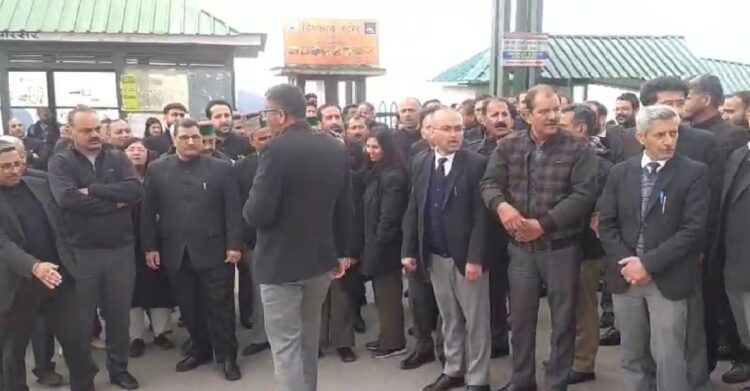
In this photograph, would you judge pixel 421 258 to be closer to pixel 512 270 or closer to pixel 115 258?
→ pixel 512 270

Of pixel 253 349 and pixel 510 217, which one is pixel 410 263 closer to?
pixel 510 217

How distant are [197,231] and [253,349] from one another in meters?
1.12

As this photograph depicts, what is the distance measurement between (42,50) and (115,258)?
5413 millimetres

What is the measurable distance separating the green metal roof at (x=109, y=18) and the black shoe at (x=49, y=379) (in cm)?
516

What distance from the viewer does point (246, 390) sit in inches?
173

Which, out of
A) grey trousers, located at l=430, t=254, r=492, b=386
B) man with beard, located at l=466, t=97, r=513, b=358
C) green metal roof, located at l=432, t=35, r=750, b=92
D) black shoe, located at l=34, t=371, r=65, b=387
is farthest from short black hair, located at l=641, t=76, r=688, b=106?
green metal roof, located at l=432, t=35, r=750, b=92

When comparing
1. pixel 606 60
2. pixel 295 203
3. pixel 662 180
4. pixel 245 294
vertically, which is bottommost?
pixel 245 294

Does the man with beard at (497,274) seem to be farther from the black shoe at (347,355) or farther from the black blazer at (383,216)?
the black shoe at (347,355)

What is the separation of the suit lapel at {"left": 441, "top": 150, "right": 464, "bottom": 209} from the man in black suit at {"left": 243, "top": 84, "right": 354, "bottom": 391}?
2.32 feet

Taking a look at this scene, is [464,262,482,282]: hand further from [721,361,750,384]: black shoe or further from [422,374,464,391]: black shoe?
[721,361,750,384]: black shoe

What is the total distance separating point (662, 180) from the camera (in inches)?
132

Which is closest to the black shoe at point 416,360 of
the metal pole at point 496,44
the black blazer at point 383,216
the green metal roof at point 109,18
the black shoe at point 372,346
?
the black shoe at point 372,346

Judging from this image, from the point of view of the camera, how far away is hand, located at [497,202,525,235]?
3.74 m

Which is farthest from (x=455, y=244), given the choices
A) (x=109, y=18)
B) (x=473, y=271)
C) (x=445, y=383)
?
(x=109, y=18)
